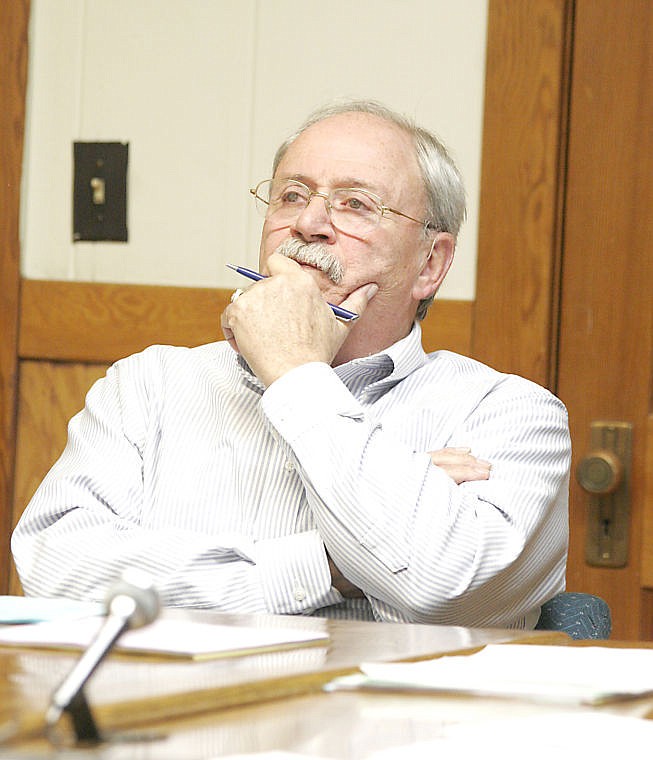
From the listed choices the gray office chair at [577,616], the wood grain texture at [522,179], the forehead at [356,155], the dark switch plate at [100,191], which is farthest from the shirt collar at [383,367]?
the dark switch plate at [100,191]

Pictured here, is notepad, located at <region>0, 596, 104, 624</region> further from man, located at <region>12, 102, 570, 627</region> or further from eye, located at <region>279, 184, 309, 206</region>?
eye, located at <region>279, 184, 309, 206</region>

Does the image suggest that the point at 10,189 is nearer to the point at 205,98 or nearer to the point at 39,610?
the point at 205,98

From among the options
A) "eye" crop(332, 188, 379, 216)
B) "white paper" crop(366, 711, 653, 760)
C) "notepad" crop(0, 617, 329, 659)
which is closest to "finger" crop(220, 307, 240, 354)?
"eye" crop(332, 188, 379, 216)

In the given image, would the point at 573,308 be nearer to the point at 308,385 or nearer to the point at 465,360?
the point at 465,360

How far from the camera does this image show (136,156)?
2.72 meters

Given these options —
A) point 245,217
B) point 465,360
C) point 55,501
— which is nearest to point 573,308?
point 465,360

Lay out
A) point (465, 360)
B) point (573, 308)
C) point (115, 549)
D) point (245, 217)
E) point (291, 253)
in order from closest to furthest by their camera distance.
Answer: point (115, 549) < point (291, 253) < point (465, 360) < point (573, 308) < point (245, 217)

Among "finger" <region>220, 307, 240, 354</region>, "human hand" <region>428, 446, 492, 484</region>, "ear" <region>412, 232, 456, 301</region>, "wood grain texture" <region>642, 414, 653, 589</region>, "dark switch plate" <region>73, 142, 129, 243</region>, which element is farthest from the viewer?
"dark switch plate" <region>73, 142, 129, 243</region>

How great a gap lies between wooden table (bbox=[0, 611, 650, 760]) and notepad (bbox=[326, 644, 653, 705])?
3cm

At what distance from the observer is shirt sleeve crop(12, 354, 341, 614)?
5.03 feet

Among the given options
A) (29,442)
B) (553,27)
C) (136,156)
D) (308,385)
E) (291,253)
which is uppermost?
(553,27)

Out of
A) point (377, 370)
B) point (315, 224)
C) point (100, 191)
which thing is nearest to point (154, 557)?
point (377, 370)

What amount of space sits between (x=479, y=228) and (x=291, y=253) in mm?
717

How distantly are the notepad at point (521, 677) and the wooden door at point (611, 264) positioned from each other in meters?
1.40
